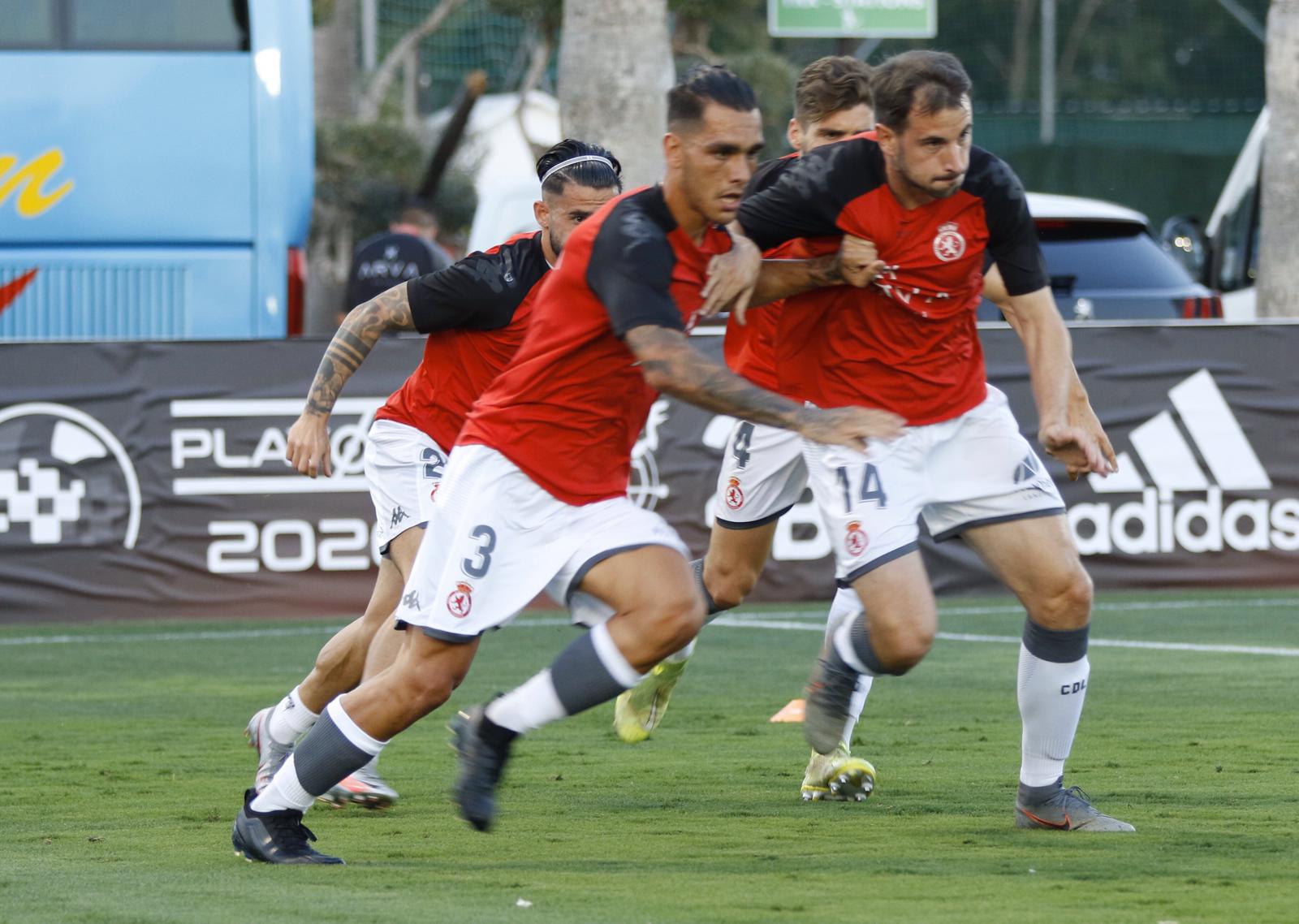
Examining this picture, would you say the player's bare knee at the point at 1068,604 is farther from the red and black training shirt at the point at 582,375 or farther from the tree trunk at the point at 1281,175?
the tree trunk at the point at 1281,175

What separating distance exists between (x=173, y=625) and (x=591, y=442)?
764cm

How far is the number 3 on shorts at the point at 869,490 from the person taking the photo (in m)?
5.62

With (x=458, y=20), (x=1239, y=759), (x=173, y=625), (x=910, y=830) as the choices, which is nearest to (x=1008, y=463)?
(x=910, y=830)

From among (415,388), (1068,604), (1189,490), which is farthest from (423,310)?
(1189,490)

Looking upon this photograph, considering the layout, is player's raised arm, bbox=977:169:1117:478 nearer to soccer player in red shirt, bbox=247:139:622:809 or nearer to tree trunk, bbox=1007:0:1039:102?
soccer player in red shirt, bbox=247:139:622:809

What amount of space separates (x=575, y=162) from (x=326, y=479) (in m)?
6.33

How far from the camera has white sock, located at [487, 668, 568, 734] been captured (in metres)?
4.98

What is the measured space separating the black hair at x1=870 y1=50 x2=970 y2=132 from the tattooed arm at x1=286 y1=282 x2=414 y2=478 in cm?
151

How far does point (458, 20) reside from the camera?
4631cm

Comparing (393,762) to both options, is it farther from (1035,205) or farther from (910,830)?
(1035,205)

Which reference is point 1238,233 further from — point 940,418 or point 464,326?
point 464,326

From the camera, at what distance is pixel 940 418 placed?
5.71m

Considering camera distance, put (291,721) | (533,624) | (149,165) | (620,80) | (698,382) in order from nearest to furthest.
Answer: (698,382), (291,721), (533,624), (149,165), (620,80)

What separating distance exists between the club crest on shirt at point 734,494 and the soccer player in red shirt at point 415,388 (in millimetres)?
859
